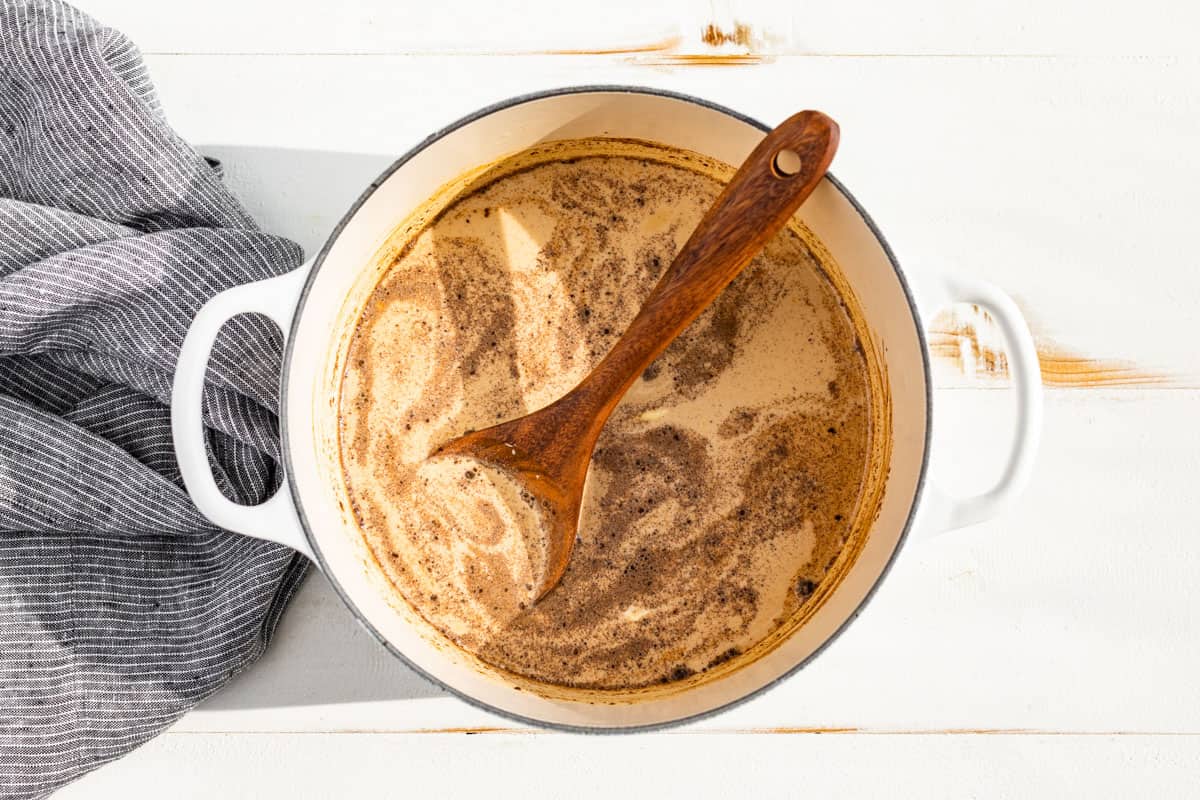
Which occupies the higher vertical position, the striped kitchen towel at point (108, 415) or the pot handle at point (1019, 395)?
the pot handle at point (1019, 395)

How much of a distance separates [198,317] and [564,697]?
0.41 m

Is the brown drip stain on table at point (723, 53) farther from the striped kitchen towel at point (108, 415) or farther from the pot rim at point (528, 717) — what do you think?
the striped kitchen towel at point (108, 415)

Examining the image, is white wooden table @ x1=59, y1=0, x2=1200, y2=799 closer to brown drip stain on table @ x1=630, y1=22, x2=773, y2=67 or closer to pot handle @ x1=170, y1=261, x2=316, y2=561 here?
brown drip stain on table @ x1=630, y1=22, x2=773, y2=67

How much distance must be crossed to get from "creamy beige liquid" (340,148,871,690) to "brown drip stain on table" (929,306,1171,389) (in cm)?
10

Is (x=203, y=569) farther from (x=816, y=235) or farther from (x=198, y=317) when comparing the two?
(x=816, y=235)

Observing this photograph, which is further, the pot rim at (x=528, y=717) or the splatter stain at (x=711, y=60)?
the splatter stain at (x=711, y=60)

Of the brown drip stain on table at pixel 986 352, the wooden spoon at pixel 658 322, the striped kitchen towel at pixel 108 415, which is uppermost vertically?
the brown drip stain on table at pixel 986 352

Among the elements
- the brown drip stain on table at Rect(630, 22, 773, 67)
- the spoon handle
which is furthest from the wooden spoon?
the brown drip stain on table at Rect(630, 22, 773, 67)

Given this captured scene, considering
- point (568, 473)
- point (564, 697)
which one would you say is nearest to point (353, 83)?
point (568, 473)

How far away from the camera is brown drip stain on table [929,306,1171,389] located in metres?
0.82

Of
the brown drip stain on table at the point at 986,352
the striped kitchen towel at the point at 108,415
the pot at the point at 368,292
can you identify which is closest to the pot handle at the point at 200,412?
the pot at the point at 368,292

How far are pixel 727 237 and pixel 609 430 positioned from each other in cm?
21

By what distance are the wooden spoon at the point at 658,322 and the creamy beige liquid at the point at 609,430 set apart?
0.02 metres

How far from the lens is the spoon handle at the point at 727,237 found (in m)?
0.59
